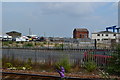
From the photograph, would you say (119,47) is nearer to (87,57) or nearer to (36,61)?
(87,57)

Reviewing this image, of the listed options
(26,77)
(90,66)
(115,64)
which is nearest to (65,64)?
(90,66)

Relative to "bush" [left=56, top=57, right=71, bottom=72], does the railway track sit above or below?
below

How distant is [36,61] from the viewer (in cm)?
838

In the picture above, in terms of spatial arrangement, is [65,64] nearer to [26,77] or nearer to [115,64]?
[26,77]

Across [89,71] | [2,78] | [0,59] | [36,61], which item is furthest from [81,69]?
[0,59]

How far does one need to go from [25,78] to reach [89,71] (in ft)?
9.99

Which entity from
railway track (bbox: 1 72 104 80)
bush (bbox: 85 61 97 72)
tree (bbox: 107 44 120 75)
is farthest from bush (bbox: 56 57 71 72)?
tree (bbox: 107 44 120 75)

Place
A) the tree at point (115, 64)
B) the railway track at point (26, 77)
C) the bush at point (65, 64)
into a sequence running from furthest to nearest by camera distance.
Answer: the bush at point (65, 64)
the railway track at point (26, 77)
the tree at point (115, 64)

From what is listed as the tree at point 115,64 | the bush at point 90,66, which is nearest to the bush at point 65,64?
the bush at point 90,66

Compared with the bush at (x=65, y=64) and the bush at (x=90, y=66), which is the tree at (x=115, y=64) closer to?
the bush at (x=90, y=66)

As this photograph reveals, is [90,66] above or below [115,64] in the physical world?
below

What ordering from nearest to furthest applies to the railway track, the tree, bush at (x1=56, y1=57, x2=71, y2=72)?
1. the tree
2. the railway track
3. bush at (x1=56, y1=57, x2=71, y2=72)

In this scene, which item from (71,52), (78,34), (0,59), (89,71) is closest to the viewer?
(89,71)

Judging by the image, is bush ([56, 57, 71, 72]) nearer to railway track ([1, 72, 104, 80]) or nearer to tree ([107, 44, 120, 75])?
railway track ([1, 72, 104, 80])
